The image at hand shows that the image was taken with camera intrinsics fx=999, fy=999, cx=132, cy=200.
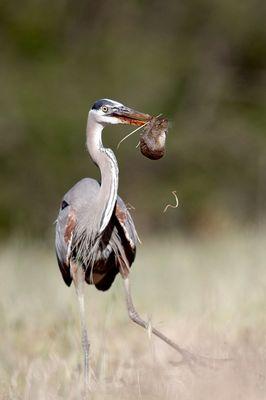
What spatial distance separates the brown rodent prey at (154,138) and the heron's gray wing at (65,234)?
0.55m

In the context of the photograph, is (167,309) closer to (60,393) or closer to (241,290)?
(241,290)

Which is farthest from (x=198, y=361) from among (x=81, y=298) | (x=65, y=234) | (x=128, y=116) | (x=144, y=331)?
(x=144, y=331)

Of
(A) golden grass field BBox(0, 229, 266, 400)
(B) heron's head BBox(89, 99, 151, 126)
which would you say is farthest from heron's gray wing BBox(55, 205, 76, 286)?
(B) heron's head BBox(89, 99, 151, 126)

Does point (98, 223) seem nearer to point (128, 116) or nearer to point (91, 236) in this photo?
point (91, 236)

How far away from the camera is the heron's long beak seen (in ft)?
16.9

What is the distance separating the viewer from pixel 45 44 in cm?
2200

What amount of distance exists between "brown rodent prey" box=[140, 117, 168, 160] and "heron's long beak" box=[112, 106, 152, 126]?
8 cm

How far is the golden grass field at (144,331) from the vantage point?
4188 millimetres

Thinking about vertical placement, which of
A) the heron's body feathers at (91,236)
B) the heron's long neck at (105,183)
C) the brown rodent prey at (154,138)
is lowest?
the heron's body feathers at (91,236)

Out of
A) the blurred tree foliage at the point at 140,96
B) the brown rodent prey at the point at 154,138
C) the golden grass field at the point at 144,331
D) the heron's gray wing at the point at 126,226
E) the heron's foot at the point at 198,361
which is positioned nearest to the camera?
the golden grass field at the point at 144,331

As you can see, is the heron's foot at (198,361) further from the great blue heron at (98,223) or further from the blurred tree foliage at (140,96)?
the blurred tree foliage at (140,96)

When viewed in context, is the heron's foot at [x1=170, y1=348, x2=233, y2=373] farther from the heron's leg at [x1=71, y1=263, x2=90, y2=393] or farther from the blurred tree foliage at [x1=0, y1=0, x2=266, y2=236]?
the blurred tree foliage at [x1=0, y1=0, x2=266, y2=236]

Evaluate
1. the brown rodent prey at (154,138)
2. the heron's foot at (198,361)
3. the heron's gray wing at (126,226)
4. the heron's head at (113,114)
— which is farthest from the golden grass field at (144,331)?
the heron's head at (113,114)

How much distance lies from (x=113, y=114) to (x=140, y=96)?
15.6 meters
